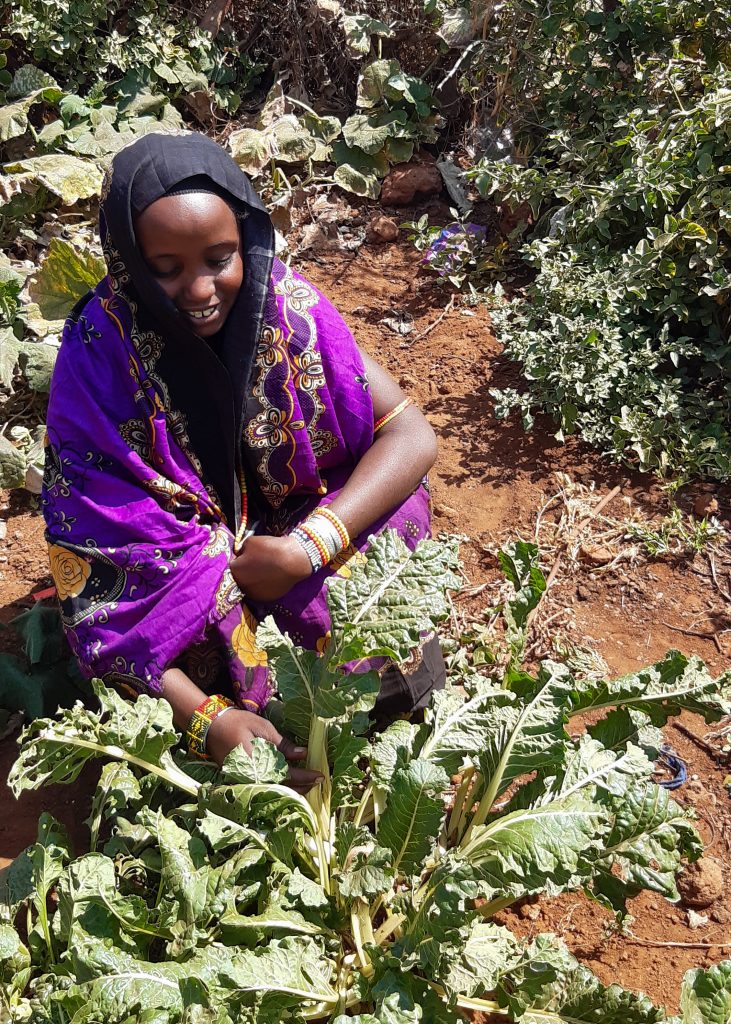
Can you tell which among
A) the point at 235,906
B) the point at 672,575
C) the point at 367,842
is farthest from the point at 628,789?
the point at 672,575

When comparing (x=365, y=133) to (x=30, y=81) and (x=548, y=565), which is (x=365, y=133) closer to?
(x=30, y=81)

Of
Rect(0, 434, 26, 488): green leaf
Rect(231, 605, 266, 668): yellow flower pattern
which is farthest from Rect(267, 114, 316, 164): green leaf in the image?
Rect(231, 605, 266, 668): yellow flower pattern

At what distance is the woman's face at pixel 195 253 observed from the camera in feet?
6.18

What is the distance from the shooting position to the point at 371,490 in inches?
88.1

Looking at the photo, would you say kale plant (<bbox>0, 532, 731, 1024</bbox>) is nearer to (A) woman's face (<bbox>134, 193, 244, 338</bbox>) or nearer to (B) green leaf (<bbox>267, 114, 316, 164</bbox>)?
(A) woman's face (<bbox>134, 193, 244, 338</bbox>)

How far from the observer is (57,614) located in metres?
2.61

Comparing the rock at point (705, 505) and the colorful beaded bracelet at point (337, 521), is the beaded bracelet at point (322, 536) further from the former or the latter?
the rock at point (705, 505)

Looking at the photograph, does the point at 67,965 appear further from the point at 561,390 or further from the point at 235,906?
the point at 561,390

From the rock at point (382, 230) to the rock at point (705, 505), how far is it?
2206mm

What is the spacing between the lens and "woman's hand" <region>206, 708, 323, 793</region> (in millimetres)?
1934

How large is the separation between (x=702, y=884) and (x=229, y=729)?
1.14 metres

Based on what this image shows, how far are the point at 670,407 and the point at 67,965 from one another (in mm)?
2602

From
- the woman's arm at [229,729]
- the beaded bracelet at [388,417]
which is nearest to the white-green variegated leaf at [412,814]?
the woman's arm at [229,729]

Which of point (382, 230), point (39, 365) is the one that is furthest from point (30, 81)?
point (39, 365)
